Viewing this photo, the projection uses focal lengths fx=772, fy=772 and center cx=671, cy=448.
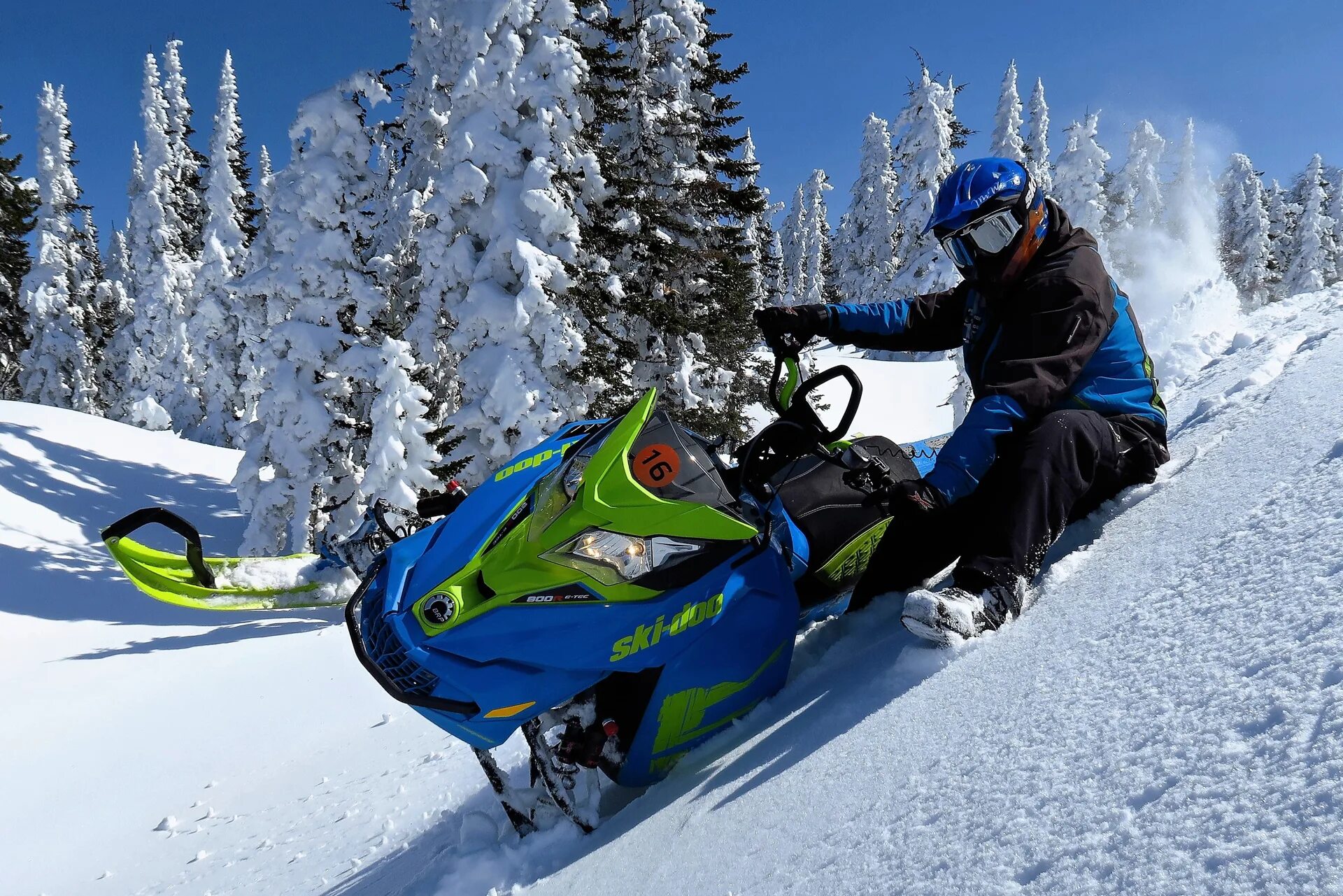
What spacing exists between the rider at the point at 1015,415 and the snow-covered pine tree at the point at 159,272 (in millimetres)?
35246

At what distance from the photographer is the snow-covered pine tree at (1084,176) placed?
1221 inches

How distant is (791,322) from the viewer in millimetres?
3836

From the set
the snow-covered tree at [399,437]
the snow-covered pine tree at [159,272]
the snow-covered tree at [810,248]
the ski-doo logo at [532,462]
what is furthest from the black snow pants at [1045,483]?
the snow-covered tree at [810,248]

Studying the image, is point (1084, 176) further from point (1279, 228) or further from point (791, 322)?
point (1279, 228)

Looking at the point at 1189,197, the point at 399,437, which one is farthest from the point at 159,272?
the point at 1189,197

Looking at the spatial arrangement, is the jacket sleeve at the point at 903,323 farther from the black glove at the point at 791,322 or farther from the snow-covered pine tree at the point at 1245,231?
the snow-covered pine tree at the point at 1245,231

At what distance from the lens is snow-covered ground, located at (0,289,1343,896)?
50.6 inches

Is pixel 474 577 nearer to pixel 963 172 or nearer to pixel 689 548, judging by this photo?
pixel 689 548

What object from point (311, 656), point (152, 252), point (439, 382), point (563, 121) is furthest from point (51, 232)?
point (311, 656)

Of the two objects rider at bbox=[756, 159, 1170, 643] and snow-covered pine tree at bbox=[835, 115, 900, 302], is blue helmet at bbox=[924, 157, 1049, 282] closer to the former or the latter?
rider at bbox=[756, 159, 1170, 643]

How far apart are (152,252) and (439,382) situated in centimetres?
2016

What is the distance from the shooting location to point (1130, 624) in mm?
2002

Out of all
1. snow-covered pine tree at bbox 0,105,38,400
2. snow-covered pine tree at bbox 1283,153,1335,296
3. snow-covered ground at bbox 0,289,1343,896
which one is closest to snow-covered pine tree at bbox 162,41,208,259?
snow-covered pine tree at bbox 0,105,38,400

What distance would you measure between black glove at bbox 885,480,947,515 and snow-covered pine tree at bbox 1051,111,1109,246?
33.2m
